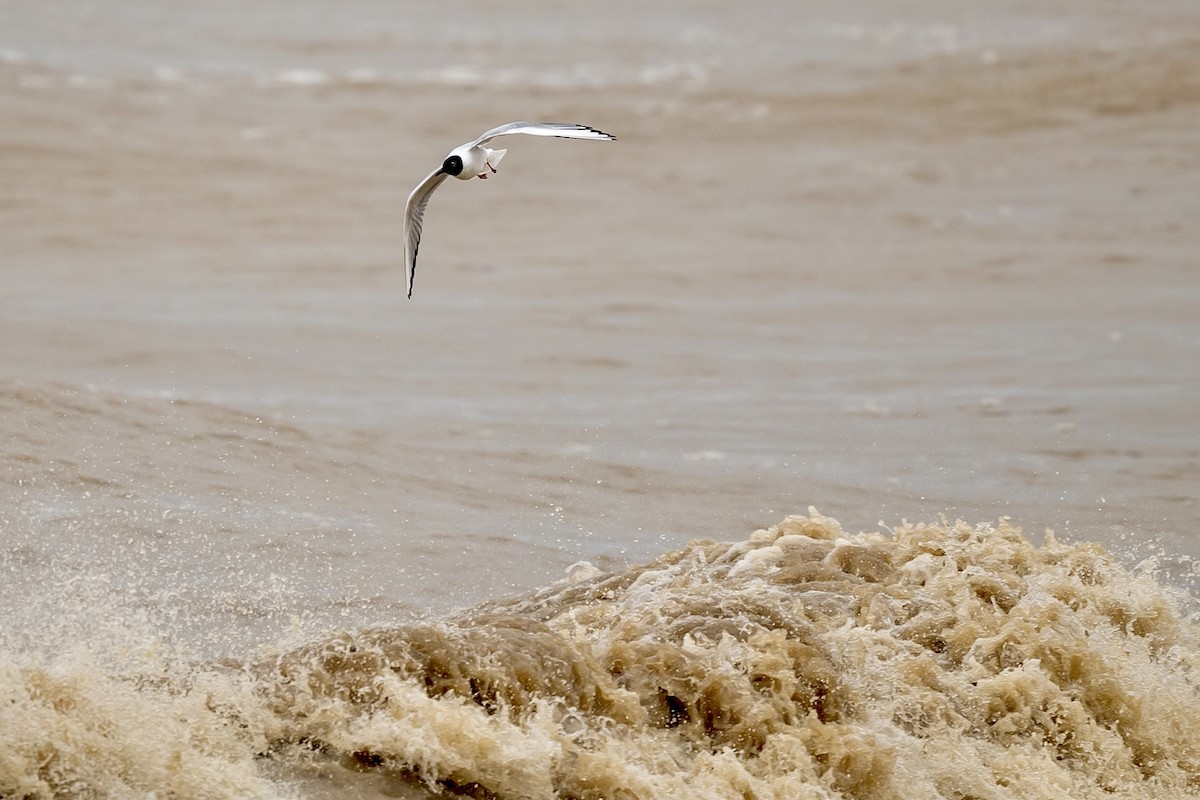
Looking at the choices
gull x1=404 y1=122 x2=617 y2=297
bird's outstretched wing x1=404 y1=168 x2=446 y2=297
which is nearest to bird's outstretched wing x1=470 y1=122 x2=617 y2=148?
gull x1=404 y1=122 x2=617 y2=297

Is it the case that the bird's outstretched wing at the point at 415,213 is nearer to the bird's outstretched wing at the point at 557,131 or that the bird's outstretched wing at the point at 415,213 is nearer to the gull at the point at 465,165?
the gull at the point at 465,165

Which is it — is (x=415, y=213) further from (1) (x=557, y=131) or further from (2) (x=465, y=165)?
(1) (x=557, y=131)

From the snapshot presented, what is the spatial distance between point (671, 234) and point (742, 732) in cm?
1214

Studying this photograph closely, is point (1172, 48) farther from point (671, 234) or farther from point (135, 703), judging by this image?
point (135, 703)

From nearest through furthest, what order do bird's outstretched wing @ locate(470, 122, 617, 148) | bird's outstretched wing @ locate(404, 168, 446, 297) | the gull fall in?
bird's outstretched wing @ locate(470, 122, 617, 148) → the gull → bird's outstretched wing @ locate(404, 168, 446, 297)

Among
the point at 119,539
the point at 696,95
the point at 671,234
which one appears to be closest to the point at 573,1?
the point at 696,95

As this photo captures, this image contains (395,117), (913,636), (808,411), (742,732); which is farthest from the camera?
(395,117)

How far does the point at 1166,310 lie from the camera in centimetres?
1494

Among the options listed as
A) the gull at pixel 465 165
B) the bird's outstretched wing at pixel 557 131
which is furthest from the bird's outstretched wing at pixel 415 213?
the bird's outstretched wing at pixel 557 131

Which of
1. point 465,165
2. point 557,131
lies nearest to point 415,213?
point 465,165

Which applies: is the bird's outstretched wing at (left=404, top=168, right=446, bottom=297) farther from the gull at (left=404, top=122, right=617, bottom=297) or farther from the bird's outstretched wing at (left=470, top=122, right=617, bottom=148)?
the bird's outstretched wing at (left=470, top=122, right=617, bottom=148)

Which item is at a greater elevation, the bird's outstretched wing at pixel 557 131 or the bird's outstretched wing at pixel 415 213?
the bird's outstretched wing at pixel 557 131

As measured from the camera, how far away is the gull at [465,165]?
6016 mm

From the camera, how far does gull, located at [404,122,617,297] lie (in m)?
6.02
